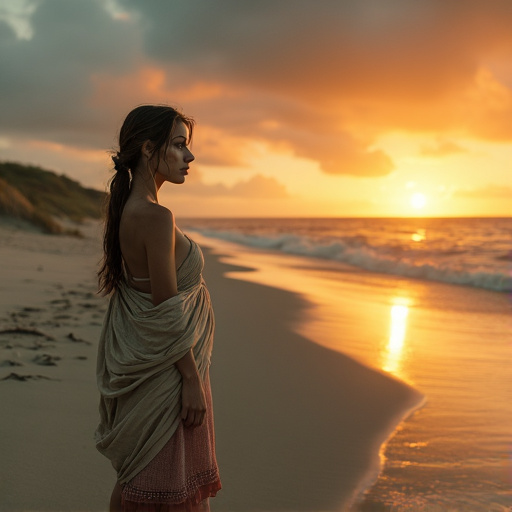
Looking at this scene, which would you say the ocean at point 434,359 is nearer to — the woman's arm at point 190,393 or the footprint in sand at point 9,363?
the woman's arm at point 190,393

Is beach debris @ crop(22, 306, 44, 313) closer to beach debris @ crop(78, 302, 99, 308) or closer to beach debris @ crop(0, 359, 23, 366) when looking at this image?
beach debris @ crop(78, 302, 99, 308)

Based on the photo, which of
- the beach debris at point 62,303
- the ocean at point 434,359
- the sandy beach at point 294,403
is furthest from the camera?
the beach debris at point 62,303

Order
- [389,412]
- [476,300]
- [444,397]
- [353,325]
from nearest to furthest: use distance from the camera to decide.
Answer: [389,412]
[444,397]
[353,325]
[476,300]

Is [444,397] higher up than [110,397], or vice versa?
[110,397]

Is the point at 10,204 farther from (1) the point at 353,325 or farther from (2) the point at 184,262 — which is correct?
(2) the point at 184,262

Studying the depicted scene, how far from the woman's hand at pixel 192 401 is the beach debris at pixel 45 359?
314 cm

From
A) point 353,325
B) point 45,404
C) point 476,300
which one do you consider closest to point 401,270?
point 476,300

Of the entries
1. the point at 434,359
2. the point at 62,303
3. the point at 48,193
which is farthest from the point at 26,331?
the point at 48,193

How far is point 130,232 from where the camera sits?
2.24m

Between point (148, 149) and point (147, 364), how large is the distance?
0.87 m

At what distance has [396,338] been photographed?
24.7 ft

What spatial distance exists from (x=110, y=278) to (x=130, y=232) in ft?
1.07

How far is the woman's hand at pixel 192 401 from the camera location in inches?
88.4

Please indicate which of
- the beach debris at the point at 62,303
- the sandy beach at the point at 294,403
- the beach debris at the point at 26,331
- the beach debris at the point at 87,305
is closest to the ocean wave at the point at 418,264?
the sandy beach at the point at 294,403
